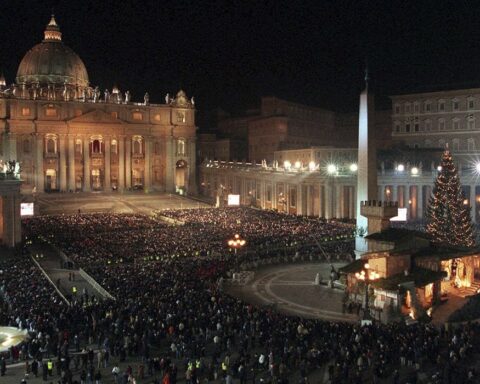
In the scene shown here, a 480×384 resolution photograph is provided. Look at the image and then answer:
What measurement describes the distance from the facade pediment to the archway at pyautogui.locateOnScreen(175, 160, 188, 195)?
12.3 meters

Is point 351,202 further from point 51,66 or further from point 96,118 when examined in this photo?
point 51,66

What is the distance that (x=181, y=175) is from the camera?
102875mm

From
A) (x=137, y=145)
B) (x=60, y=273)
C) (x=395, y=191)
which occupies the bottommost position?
(x=60, y=273)

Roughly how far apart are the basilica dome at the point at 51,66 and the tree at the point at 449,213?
7084 centimetres

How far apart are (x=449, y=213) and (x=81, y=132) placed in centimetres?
6368

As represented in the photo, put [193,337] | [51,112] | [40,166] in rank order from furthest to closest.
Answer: [51,112], [40,166], [193,337]

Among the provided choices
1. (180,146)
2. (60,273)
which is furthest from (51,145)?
(60,273)

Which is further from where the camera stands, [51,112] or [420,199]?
[51,112]

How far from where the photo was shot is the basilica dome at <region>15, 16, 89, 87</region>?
98.4 metres

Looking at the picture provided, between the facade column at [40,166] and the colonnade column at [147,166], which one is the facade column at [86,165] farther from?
the colonnade column at [147,166]

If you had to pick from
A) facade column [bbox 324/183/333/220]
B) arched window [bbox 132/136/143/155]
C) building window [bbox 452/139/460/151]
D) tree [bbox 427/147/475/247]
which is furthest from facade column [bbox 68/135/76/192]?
tree [bbox 427/147/475/247]

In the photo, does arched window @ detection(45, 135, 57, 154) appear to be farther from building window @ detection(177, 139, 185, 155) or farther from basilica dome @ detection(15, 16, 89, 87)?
building window @ detection(177, 139, 185, 155)

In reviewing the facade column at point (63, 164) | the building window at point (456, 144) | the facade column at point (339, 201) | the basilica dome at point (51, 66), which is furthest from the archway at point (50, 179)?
the building window at point (456, 144)

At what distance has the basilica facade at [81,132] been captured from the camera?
89.4 meters
